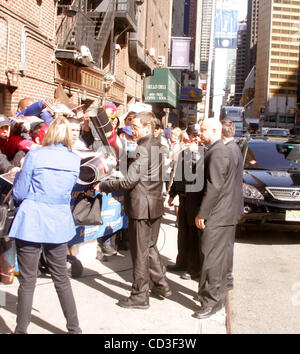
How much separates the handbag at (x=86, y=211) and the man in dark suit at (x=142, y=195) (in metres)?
0.41

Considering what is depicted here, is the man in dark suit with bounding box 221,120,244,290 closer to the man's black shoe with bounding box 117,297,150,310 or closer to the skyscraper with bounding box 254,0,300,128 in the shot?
the man's black shoe with bounding box 117,297,150,310

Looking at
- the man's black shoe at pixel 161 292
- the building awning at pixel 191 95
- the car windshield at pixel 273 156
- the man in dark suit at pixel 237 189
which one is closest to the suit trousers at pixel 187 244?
the man in dark suit at pixel 237 189

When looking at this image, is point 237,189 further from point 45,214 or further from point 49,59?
point 49,59

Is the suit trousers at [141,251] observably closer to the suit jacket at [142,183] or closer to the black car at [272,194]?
the suit jacket at [142,183]

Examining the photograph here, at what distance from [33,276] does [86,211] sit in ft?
4.51

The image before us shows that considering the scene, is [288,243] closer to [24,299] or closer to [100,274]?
[100,274]

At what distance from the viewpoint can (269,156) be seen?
30.0ft

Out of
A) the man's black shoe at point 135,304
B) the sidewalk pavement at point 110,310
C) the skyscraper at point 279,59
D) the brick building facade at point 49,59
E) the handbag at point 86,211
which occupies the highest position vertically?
the skyscraper at point 279,59

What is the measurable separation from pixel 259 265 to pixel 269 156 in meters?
3.16

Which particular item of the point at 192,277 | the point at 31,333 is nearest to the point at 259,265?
the point at 192,277

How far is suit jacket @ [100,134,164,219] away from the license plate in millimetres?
3764

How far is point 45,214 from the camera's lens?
362 centimetres

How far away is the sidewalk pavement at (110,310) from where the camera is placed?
4.18m

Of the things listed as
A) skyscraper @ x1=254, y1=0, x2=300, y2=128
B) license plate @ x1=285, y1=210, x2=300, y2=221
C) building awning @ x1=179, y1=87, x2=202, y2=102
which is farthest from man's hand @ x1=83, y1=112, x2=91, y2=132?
skyscraper @ x1=254, y1=0, x2=300, y2=128
